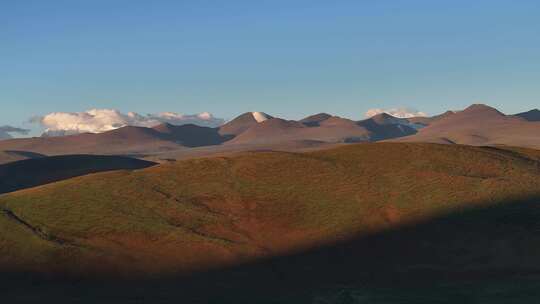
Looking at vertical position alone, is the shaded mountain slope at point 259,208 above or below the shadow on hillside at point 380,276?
above

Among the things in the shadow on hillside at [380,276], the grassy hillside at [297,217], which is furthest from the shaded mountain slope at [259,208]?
the shadow on hillside at [380,276]

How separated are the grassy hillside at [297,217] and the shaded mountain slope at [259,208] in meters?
0.19

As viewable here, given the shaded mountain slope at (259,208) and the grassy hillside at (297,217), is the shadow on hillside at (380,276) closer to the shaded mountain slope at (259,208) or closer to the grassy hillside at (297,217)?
the grassy hillside at (297,217)

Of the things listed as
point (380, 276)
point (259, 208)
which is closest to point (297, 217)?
point (259, 208)

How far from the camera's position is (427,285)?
69250 mm

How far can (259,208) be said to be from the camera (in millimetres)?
98062

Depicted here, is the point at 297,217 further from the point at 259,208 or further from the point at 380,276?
the point at 380,276

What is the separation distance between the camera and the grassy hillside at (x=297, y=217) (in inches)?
3095

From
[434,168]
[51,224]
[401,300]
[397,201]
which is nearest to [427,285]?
[401,300]

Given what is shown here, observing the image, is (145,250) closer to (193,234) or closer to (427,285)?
(193,234)

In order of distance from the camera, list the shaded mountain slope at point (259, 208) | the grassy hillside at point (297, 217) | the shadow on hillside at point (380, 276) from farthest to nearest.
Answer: the shaded mountain slope at point (259, 208)
the grassy hillside at point (297, 217)
the shadow on hillside at point (380, 276)

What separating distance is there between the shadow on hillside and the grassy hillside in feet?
1.06

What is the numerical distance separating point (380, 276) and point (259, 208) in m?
29.2

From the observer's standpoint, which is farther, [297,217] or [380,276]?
[297,217]
